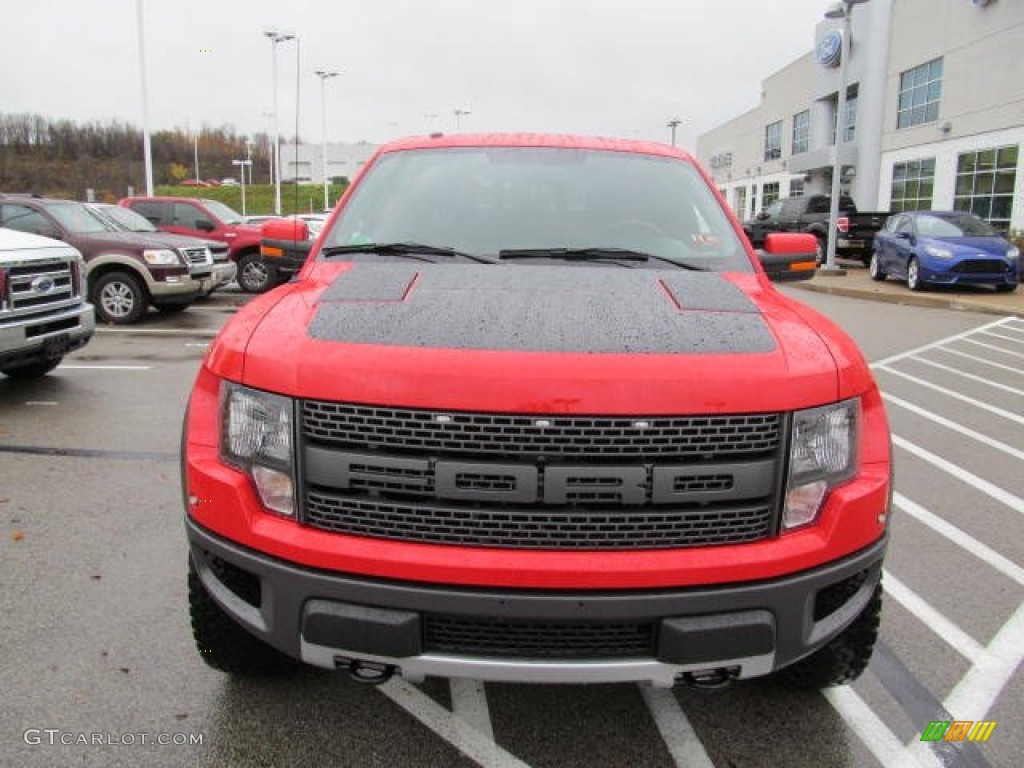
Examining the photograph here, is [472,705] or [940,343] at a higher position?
[940,343]

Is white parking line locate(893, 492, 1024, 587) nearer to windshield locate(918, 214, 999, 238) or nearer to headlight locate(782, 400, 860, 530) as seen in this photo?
headlight locate(782, 400, 860, 530)

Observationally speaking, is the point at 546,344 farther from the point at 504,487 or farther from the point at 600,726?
the point at 600,726

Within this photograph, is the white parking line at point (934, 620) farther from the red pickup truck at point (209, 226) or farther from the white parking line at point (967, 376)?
the red pickup truck at point (209, 226)

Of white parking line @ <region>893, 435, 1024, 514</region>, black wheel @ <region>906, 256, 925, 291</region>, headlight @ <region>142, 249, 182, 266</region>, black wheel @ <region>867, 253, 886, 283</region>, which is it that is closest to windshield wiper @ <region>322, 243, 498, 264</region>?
white parking line @ <region>893, 435, 1024, 514</region>

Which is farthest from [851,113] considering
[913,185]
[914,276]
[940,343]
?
[940,343]

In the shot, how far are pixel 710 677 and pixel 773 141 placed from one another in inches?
2100

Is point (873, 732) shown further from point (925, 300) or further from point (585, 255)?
point (925, 300)

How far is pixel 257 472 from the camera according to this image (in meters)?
2.11

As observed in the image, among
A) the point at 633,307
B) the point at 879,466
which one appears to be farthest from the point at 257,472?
the point at 879,466

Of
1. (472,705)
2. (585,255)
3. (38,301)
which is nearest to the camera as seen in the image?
(472,705)

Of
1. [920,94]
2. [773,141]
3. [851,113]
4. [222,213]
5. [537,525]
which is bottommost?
[537,525]

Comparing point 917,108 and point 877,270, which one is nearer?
point 877,270

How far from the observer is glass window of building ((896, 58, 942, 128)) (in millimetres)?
29281

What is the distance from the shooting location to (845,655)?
2457 mm
